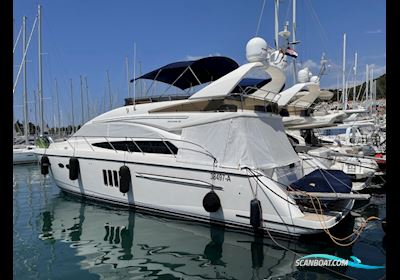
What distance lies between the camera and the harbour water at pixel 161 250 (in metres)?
5.69

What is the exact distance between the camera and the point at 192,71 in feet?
36.4

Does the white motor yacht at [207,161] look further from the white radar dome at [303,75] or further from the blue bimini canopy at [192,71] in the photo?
the white radar dome at [303,75]

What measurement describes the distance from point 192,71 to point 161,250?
6.30 m

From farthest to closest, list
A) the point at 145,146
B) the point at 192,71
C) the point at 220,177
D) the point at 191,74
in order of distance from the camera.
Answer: the point at 191,74 → the point at 192,71 → the point at 145,146 → the point at 220,177

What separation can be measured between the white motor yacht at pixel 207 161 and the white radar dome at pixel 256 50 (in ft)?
0.09

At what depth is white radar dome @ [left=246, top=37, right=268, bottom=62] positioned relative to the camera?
8.96 meters

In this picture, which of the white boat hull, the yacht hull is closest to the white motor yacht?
the yacht hull

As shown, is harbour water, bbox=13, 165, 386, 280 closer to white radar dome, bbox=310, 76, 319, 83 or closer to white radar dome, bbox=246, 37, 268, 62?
white radar dome, bbox=246, 37, 268, 62

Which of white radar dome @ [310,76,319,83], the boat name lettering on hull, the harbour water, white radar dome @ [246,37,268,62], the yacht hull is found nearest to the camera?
the harbour water

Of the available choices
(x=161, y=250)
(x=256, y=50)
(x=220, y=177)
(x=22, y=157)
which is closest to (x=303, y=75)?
(x=256, y=50)

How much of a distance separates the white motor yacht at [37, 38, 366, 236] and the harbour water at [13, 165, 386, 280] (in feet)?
1.50

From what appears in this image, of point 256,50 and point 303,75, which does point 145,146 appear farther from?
point 303,75

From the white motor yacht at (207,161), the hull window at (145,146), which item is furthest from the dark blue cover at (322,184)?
the hull window at (145,146)
